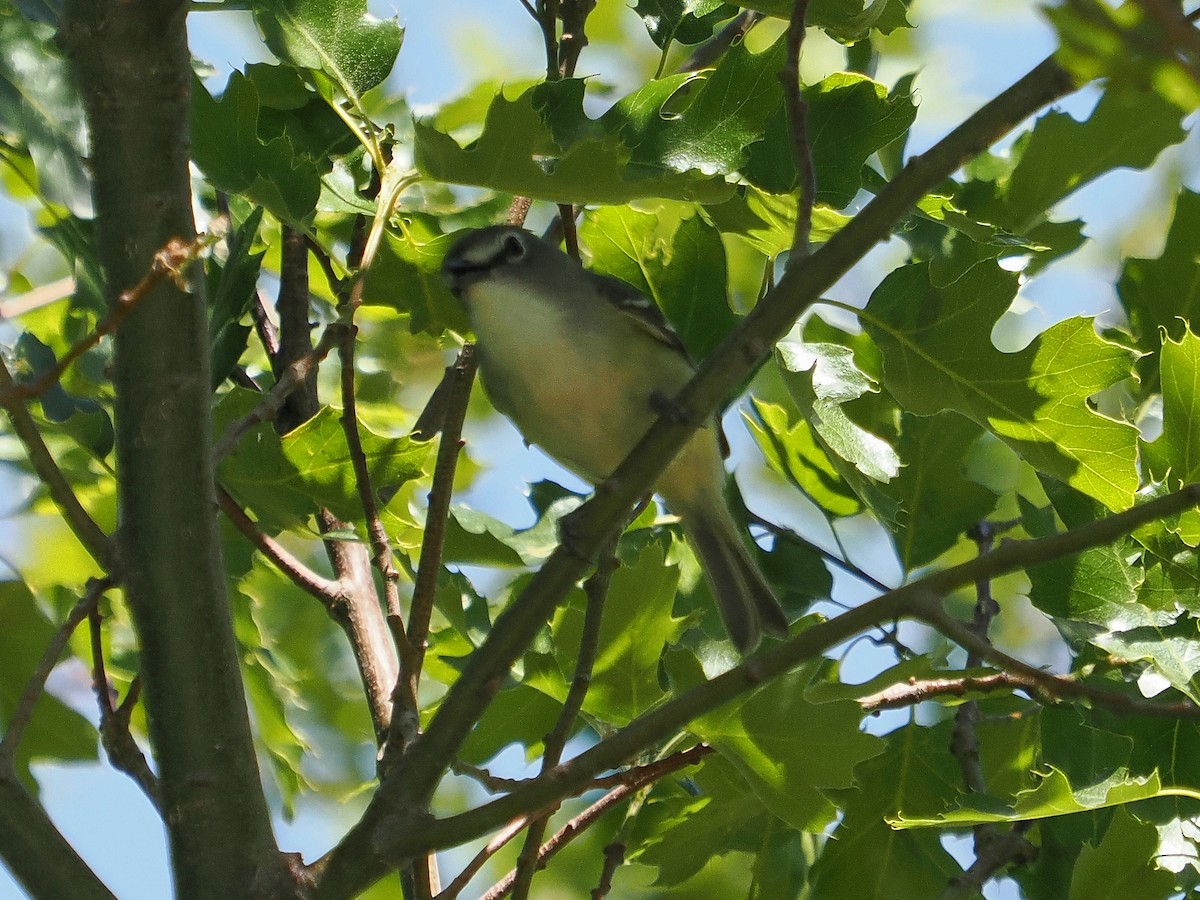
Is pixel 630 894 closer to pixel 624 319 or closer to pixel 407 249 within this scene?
pixel 624 319

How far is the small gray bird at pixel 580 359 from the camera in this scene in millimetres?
3178

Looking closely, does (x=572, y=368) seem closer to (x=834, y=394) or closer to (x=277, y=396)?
(x=834, y=394)

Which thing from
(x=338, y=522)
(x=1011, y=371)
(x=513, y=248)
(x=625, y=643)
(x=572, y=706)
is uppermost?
(x=513, y=248)

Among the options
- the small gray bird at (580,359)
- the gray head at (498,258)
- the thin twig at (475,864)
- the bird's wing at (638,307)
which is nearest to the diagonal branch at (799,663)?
the thin twig at (475,864)

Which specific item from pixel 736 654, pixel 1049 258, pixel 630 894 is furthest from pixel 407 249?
pixel 630 894

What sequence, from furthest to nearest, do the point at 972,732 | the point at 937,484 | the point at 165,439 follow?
the point at 937,484, the point at 972,732, the point at 165,439

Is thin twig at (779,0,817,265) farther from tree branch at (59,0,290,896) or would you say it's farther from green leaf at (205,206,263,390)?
green leaf at (205,206,263,390)

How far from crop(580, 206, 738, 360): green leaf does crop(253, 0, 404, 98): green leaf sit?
0.66 metres

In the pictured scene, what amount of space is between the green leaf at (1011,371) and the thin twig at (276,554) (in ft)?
3.89

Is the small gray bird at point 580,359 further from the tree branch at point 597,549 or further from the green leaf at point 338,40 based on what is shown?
the tree branch at point 597,549

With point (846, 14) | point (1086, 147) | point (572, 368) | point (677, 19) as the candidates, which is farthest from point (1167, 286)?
point (572, 368)

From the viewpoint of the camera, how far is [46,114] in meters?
2.30

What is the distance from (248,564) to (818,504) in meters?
Result: 1.31

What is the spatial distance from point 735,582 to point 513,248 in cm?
92
